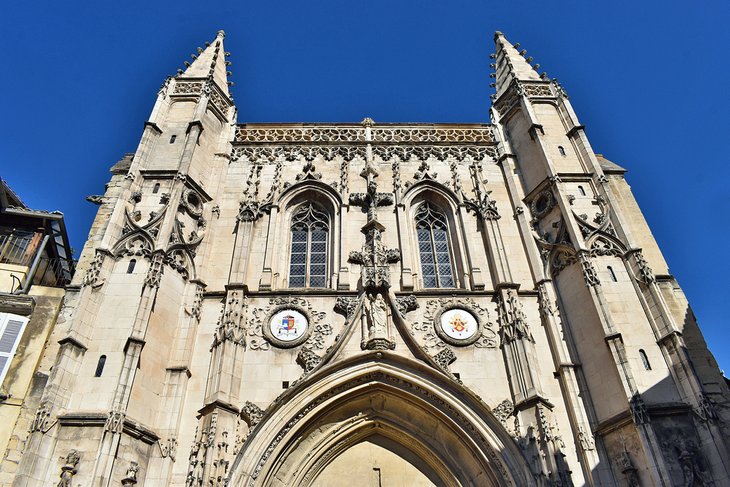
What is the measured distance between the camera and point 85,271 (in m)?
14.0

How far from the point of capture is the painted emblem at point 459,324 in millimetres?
13750

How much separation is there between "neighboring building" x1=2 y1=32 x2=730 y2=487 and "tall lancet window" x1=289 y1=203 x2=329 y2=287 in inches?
2.3

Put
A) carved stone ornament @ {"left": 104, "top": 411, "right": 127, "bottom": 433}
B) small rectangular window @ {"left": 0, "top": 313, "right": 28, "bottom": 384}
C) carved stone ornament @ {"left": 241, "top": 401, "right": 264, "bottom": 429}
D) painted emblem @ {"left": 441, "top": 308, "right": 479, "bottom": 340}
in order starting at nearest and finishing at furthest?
carved stone ornament @ {"left": 104, "top": 411, "right": 127, "bottom": 433}
carved stone ornament @ {"left": 241, "top": 401, "right": 264, "bottom": 429}
small rectangular window @ {"left": 0, "top": 313, "right": 28, "bottom": 384}
painted emblem @ {"left": 441, "top": 308, "right": 479, "bottom": 340}

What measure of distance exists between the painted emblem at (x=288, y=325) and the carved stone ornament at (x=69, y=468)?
4.89 m

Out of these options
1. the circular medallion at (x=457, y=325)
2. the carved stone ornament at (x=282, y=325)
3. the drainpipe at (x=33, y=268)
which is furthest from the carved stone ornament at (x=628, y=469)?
the drainpipe at (x=33, y=268)

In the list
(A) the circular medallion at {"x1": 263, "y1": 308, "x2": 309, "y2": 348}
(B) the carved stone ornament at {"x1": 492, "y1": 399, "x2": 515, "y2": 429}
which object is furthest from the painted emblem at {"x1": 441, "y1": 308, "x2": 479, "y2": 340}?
(A) the circular medallion at {"x1": 263, "y1": 308, "x2": 309, "y2": 348}

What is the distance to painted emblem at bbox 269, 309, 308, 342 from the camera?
1363cm

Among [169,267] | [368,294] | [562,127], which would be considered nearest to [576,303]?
[368,294]

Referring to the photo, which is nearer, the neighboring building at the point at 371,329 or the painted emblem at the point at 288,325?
the neighboring building at the point at 371,329

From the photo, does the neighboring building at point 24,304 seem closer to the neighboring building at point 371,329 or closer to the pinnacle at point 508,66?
the neighboring building at point 371,329

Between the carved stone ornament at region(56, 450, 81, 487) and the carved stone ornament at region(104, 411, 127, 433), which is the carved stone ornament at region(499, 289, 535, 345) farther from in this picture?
the carved stone ornament at region(56, 450, 81, 487)

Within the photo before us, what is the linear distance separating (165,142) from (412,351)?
971 centimetres

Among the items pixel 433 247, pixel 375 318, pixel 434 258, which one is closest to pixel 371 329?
pixel 375 318

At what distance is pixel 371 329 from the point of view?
43.7 feet
